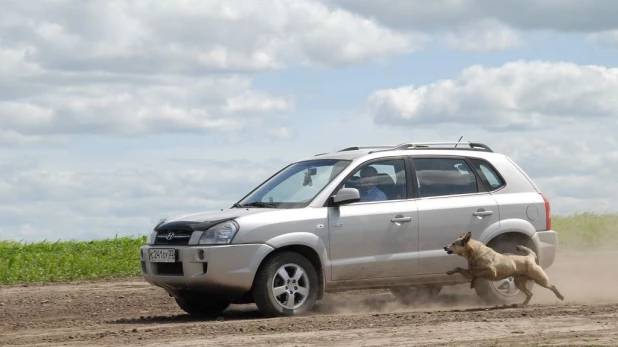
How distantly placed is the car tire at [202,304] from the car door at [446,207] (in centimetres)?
250

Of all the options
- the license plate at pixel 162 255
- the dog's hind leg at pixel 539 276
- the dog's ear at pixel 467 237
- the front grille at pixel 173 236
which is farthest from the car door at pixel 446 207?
the license plate at pixel 162 255

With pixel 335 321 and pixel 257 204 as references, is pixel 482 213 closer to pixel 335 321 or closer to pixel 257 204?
pixel 257 204

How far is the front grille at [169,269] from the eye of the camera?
12969mm

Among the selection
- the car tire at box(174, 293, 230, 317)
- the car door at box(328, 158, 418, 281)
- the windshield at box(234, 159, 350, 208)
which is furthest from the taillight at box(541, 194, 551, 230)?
the car tire at box(174, 293, 230, 317)

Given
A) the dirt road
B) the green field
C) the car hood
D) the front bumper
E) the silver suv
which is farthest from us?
the green field

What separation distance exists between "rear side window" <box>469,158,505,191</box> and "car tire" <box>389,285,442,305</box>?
1.45 meters

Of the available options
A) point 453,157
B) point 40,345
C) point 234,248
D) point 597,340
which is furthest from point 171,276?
point 597,340

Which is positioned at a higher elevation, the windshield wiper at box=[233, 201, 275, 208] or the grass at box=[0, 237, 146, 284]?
the windshield wiper at box=[233, 201, 275, 208]

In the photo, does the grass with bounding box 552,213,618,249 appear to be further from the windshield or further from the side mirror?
the side mirror

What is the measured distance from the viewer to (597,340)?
33.6 feet

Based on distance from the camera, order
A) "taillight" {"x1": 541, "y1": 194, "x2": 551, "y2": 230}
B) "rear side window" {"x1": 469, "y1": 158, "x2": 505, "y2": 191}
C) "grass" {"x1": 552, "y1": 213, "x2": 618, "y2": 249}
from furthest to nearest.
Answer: "grass" {"x1": 552, "y1": 213, "x2": 618, "y2": 249}
"taillight" {"x1": 541, "y1": 194, "x2": 551, "y2": 230}
"rear side window" {"x1": 469, "y1": 158, "x2": 505, "y2": 191}

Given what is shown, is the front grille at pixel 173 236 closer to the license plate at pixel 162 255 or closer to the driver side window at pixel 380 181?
the license plate at pixel 162 255

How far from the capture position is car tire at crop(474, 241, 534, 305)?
13.9 metres

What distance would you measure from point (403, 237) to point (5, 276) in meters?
9.03
